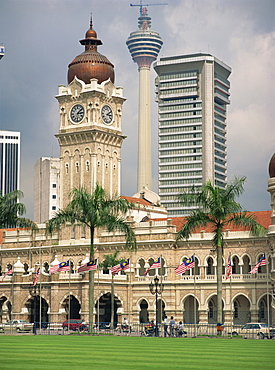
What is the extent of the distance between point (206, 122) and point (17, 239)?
10754 centimetres

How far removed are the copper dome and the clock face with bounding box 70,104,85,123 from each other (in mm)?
3361

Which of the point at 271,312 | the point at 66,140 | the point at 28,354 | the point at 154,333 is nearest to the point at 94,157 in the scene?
the point at 66,140

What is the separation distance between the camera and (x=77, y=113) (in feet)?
322

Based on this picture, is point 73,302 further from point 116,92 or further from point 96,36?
point 96,36

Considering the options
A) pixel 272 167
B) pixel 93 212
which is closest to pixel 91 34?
pixel 272 167

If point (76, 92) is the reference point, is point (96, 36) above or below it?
above

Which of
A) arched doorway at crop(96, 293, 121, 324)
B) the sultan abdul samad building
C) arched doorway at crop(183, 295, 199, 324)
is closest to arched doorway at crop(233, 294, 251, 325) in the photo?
the sultan abdul samad building

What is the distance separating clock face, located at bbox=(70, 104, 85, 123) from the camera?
97500 millimetres

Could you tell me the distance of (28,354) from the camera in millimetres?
30844

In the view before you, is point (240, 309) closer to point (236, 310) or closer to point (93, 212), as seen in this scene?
point (236, 310)

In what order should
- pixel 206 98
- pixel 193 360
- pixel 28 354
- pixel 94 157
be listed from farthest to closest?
pixel 206 98
pixel 94 157
pixel 28 354
pixel 193 360

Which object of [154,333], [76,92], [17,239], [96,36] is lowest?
[154,333]

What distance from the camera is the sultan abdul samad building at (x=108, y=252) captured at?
80188 millimetres

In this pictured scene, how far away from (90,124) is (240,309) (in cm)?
3019
